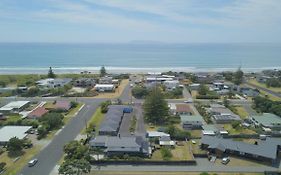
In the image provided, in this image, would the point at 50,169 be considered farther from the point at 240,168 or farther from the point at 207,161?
the point at 240,168

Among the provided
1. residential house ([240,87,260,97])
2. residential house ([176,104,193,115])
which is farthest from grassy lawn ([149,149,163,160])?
residential house ([240,87,260,97])

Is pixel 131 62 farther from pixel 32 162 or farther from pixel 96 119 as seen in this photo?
pixel 32 162

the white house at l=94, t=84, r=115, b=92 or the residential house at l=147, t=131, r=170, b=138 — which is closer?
the residential house at l=147, t=131, r=170, b=138

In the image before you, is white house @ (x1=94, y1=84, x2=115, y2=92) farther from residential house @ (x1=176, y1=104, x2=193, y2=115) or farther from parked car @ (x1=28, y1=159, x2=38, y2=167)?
parked car @ (x1=28, y1=159, x2=38, y2=167)

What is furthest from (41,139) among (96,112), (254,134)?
(254,134)

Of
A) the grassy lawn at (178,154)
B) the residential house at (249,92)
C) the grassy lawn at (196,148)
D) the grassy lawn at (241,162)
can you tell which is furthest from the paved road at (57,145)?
the residential house at (249,92)

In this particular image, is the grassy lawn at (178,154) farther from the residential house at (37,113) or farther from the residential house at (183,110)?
the residential house at (37,113)
